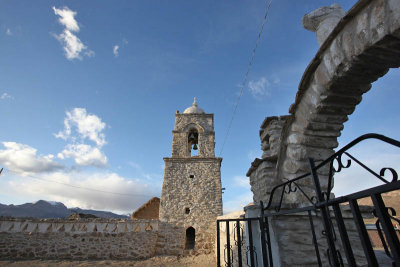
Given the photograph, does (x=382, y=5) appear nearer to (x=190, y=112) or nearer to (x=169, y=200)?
(x=169, y=200)

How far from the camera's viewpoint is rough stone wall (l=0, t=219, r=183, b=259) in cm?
852

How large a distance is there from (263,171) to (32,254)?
11281 mm

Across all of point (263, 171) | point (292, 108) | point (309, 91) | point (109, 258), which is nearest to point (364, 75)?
point (309, 91)

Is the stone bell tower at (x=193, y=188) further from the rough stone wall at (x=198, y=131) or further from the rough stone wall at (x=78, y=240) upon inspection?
the rough stone wall at (x=78, y=240)

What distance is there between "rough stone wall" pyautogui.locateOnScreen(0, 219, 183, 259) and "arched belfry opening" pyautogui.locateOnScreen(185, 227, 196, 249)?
0.75 meters

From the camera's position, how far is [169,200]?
34.4 ft

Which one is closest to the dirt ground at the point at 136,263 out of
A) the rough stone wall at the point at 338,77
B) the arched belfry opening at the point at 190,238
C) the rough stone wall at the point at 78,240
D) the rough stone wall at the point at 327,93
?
the rough stone wall at the point at 78,240

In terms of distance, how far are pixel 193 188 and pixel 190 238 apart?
8.57 feet

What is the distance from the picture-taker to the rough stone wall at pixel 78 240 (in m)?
8.52

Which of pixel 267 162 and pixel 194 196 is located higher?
pixel 194 196

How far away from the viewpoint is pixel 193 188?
10.9 metres

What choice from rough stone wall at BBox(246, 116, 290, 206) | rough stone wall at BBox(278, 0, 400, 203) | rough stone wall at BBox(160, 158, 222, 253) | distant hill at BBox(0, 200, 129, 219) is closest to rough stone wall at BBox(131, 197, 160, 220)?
rough stone wall at BBox(160, 158, 222, 253)

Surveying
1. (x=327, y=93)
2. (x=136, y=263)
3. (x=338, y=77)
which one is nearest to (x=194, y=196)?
(x=136, y=263)

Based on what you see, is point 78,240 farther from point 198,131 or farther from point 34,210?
point 34,210
